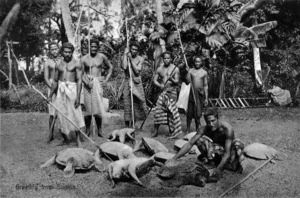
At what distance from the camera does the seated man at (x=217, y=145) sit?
166 inches

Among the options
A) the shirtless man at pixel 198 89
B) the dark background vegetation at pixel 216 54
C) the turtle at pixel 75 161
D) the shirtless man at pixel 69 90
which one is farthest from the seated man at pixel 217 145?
the dark background vegetation at pixel 216 54

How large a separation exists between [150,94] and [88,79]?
16.7 feet

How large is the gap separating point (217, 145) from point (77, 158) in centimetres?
181

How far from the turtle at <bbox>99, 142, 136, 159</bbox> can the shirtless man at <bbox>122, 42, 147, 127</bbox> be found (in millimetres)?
1772

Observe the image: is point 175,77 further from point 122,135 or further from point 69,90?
point 69,90

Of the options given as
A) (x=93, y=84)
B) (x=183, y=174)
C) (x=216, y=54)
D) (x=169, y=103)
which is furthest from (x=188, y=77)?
(x=216, y=54)

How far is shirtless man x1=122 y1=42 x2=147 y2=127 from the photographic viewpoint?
21.1 ft

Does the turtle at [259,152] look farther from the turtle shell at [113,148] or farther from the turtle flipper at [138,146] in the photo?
the turtle shell at [113,148]

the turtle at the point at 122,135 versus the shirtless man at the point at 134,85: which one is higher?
the shirtless man at the point at 134,85

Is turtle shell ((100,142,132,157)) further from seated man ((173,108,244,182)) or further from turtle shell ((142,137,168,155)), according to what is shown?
seated man ((173,108,244,182))

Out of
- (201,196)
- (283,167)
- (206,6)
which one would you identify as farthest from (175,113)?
(206,6)

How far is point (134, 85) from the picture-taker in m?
6.66

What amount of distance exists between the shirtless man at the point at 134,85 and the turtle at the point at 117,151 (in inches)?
69.8

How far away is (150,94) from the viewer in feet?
36.3
